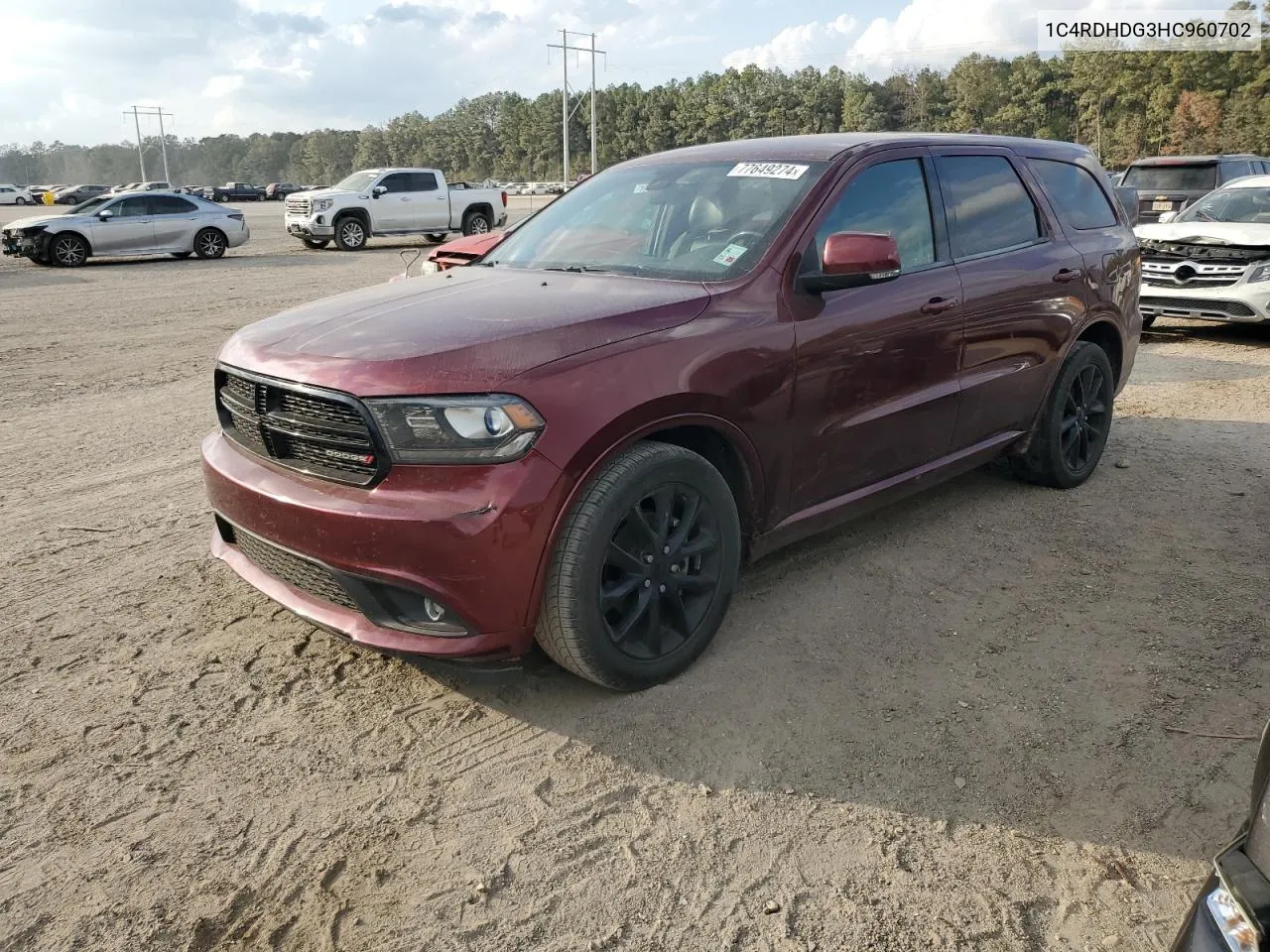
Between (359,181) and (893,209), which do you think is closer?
(893,209)

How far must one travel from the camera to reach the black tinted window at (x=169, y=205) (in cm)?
1984

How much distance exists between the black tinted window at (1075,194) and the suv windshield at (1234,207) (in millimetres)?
5941

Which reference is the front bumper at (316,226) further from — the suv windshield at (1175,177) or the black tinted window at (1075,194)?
the black tinted window at (1075,194)

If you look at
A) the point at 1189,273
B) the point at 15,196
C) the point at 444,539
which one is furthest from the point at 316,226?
the point at 15,196

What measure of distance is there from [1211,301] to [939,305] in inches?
281

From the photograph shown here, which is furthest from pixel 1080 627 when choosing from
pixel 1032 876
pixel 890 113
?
pixel 890 113

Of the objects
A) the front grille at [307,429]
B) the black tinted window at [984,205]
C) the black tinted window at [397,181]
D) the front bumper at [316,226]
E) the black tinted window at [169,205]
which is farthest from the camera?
the black tinted window at [397,181]

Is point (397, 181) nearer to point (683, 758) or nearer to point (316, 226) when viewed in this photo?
point (316, 226)

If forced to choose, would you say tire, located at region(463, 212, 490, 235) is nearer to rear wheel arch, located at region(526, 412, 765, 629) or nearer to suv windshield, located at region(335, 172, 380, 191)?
suv windshield, located at region(335, 172, 380, 191)

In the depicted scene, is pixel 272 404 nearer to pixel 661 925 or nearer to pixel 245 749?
pixel 245 749

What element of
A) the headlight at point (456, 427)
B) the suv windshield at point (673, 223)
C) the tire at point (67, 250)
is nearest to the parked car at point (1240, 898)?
the headlight at point (456, 427)

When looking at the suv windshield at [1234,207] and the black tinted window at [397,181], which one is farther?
the black tinted window at [397,181]

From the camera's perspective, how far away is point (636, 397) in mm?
3016

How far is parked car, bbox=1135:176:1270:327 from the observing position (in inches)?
373
